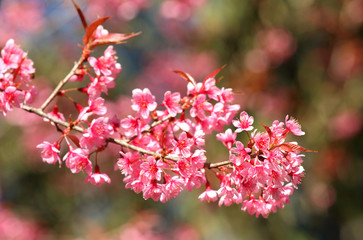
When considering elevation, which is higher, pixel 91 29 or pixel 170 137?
pixel 91 29

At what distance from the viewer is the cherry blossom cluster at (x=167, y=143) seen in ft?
2.45

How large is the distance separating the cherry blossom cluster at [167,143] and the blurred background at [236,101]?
1.78 m

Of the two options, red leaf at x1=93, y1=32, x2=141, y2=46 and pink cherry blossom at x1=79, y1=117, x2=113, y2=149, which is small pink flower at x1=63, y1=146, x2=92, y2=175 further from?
red leaf at x1=93, y1=32, x2=141, y2=46

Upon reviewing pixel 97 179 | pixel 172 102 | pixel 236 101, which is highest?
pixel 172 102

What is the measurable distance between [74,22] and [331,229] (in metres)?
2.49

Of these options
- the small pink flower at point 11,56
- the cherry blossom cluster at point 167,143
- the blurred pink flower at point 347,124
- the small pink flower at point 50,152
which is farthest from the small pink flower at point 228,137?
the blurred pink flower at point 347,124

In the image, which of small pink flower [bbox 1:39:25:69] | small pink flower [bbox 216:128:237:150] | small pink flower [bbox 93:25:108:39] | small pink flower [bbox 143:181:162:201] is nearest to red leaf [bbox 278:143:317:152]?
small pink flower [bbox 216:128:237:150]

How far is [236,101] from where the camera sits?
2.89m

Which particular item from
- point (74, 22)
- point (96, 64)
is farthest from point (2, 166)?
point (96, 64)

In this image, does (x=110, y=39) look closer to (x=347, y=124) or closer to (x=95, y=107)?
(x=95, y=107)

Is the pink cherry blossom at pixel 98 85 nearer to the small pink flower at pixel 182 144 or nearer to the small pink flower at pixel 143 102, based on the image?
the small pink flower at pixel 143 102

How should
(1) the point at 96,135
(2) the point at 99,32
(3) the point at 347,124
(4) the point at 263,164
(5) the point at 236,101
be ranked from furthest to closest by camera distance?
(3) the point at 347,124
(5) the point at 236,101
(2) the point at 99,32
(1) the point at 96,135
(4) the point at 263,164

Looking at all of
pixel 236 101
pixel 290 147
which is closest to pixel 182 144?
pixel 290 147

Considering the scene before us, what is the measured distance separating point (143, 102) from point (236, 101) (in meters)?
2.09
